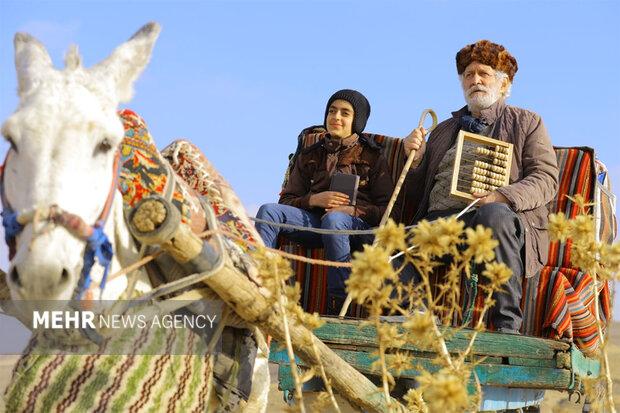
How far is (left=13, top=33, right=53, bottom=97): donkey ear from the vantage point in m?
3.57

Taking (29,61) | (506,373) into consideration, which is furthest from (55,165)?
(506,373)

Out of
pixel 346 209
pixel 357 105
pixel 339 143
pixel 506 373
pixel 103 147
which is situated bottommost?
pixel 506 373

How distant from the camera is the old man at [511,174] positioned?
21.6 feet

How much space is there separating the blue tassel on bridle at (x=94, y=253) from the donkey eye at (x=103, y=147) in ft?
0.82

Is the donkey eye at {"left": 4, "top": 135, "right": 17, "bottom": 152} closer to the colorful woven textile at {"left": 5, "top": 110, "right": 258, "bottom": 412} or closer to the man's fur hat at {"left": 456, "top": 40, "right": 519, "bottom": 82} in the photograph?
the colorful woven textile at {"left": 5, "top": 110, "right": 258, "bottom": 412}

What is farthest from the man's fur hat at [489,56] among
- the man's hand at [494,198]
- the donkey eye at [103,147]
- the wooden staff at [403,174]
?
the donkey eye at [103,147]

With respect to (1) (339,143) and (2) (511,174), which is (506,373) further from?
(1) (339,143)

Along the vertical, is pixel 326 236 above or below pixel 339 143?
below

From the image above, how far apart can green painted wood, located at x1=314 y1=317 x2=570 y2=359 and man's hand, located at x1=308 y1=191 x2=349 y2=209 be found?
1.35 metres

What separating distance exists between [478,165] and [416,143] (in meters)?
0.58

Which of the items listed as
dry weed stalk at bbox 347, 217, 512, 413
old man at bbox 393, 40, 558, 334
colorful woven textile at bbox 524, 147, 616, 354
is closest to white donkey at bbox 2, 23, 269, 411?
dry weed stalk at bbox 347, 217, 512, 413

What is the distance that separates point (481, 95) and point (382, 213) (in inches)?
44.8

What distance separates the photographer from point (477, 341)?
19.4 feet

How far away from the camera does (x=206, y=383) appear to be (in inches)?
168
